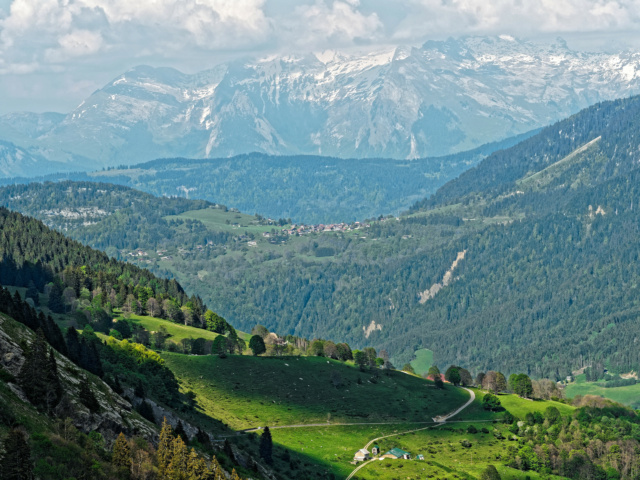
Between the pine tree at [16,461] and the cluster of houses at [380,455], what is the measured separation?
9469 cm

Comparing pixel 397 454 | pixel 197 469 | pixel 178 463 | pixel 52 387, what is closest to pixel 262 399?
pixel 397 454

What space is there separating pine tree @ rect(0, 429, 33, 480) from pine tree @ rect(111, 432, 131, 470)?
12.1m

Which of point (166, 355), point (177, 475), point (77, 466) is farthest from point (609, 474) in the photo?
point (77, 466)

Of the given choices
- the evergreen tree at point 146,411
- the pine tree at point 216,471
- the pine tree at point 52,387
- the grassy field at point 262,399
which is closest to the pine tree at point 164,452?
the pine tree at point 216,471

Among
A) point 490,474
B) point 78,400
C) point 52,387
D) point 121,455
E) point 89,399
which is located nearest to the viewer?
point 121,455

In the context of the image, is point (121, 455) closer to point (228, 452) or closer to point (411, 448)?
point (228, 452)

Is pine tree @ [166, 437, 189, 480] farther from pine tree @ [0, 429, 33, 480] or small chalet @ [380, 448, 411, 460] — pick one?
small chalet @ [380, 448, 411, 460]

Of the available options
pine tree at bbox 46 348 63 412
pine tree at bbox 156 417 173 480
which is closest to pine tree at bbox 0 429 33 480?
pine tree at bbox 46 348 63 412

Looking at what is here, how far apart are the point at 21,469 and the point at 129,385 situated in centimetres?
5893

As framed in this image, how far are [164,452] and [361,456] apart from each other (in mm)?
74876

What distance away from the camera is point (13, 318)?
383ft

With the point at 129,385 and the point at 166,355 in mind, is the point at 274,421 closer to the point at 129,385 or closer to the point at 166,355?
the point at 166,355

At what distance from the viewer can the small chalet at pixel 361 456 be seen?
517 feet

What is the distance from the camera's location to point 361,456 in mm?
158500
